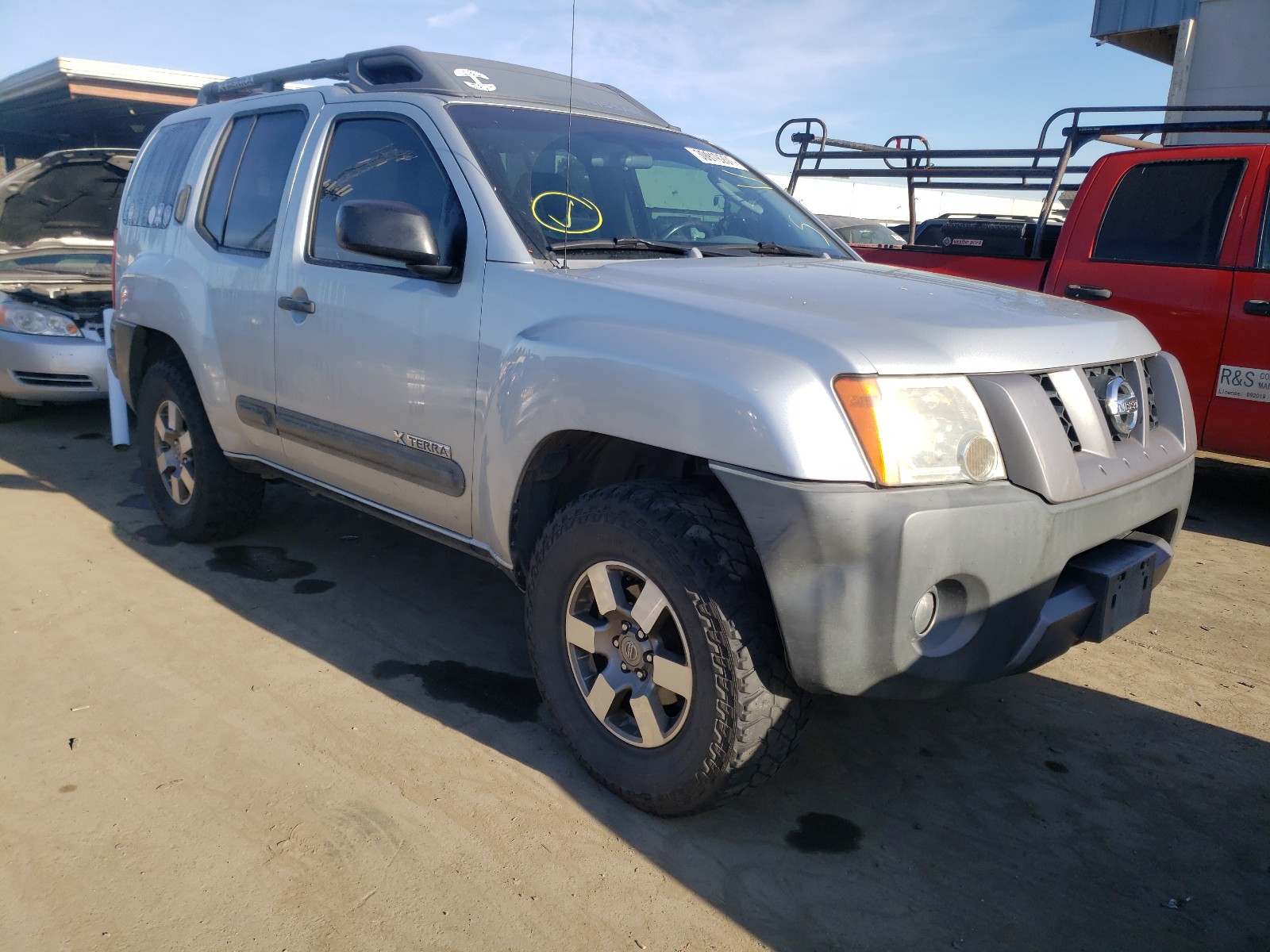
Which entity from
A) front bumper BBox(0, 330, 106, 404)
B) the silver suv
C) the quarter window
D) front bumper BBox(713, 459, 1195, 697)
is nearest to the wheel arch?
the silver suv

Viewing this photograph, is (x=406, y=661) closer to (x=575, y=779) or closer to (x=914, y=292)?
(x=575, y=779)

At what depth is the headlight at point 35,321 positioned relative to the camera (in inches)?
250

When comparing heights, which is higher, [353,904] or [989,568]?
[989,568]

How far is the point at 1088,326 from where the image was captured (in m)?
2.57

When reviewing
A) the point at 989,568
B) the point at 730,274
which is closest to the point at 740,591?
the point at 989,568

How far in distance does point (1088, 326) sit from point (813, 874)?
156cm

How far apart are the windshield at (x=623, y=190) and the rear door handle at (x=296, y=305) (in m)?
0.82

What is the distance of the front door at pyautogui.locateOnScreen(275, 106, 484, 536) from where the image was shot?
2887 millimetres

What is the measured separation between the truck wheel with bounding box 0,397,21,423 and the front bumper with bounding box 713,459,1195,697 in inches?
259

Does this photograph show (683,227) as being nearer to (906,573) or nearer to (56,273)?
(906,573)

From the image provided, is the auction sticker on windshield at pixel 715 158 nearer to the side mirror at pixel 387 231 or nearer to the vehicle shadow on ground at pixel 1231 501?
the side mirror at pixel 387 231

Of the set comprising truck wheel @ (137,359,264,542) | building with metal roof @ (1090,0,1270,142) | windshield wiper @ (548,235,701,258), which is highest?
building with metal roof @ (1090,0,1270,142)

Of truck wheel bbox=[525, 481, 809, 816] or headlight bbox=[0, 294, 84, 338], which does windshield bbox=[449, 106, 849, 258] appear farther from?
headlight bbox=[0, 294, 84, 338]

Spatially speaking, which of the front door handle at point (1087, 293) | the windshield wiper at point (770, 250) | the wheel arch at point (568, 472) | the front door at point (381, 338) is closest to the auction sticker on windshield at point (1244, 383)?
the front door handle at point (1087, 293)
